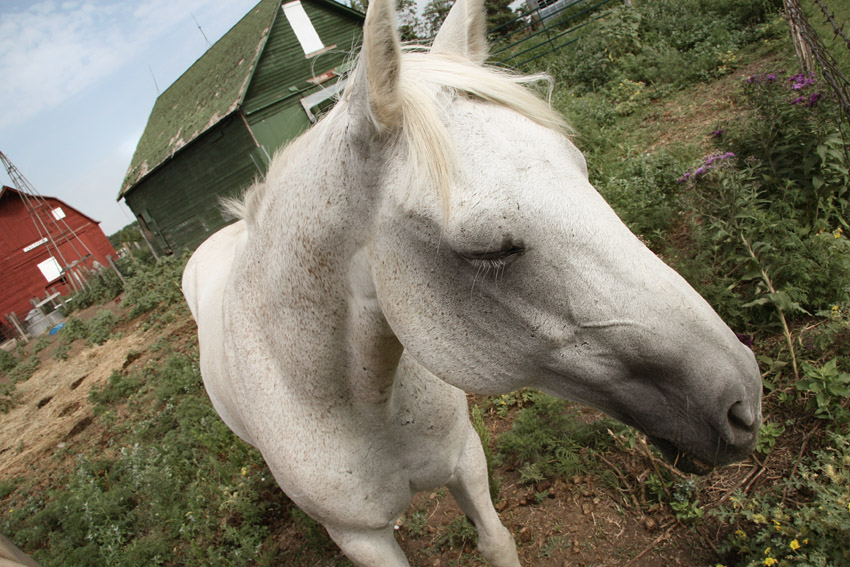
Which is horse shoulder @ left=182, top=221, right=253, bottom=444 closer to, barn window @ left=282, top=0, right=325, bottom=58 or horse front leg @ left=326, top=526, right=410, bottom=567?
horse front leg @ left=326, top=526, right=410, bottom=567

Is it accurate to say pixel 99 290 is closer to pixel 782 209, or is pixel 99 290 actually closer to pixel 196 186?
pixel 196 186

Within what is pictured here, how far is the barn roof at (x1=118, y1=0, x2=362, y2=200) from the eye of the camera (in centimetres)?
1218

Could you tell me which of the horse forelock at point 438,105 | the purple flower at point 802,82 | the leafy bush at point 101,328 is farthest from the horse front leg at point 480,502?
the leafy bush at point 101,328

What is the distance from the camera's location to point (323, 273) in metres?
1.37

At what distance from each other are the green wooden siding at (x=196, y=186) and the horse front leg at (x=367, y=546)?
35.2ft

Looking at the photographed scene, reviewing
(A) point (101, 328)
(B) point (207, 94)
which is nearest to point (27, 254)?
(B) point (207, 94)

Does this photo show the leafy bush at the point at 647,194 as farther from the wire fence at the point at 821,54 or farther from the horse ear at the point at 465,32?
the horse ear at the point at 465,32

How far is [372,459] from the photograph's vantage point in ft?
5.58

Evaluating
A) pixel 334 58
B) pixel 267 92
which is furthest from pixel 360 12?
pixel 267 92

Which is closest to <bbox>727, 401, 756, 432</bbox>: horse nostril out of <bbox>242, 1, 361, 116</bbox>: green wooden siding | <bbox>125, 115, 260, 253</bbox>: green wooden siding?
<bbox>125, 115, 260, 253</bbox>: green wooden siding

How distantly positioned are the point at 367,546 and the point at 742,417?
4.68 feet

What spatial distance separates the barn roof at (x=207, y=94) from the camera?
1218 centimetres

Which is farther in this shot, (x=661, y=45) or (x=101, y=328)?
(x=101, y=328)

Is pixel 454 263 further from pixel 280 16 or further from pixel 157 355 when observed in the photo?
pixel 280 16
